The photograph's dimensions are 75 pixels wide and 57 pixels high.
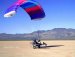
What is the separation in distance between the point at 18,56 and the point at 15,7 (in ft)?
16.3

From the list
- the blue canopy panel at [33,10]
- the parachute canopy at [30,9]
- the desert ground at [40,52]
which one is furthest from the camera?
the blue canopy panel at [33,10]

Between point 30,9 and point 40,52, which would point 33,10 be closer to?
point 30,9

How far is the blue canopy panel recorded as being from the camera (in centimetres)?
2543

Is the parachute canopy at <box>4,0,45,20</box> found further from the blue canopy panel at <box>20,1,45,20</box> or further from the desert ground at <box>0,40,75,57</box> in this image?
the desert ground at <box>0,40,75,57</box>

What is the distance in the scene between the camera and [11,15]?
73.5 feet

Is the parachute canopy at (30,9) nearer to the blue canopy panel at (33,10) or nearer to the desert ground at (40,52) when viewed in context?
the blue canopy panel at (33,10)

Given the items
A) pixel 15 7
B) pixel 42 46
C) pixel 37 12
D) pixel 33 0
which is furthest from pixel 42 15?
pixel 42 46

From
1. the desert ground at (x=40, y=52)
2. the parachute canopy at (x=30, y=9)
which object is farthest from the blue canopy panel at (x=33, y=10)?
the desert ground at (x=40, y=52)

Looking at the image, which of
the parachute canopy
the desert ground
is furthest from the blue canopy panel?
the desert ground

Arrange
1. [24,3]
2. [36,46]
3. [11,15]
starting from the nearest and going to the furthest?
[11,15] < [24,3] < [36,46]

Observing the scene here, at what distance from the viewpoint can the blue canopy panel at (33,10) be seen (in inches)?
1001

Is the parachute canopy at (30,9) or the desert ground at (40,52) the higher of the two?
the parachute canopy at (30,9)

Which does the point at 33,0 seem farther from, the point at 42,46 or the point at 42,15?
the point at 42,46

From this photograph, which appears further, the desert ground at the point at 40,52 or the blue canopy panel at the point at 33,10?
the blue canopy panel at the point at 33,10
